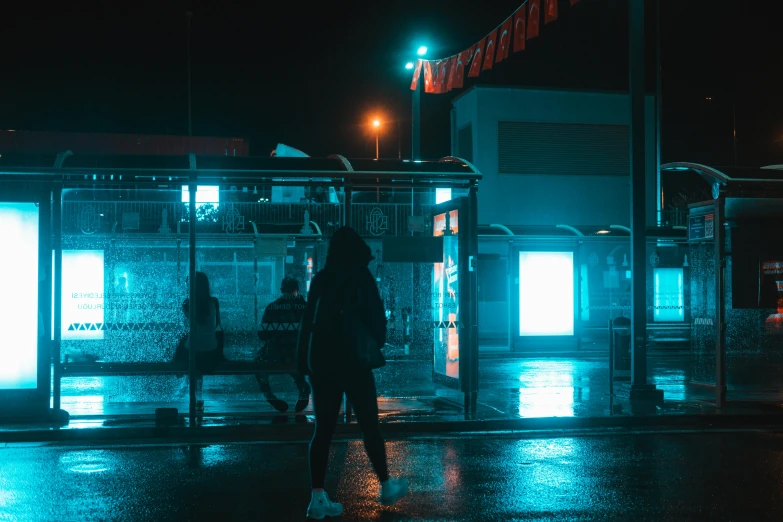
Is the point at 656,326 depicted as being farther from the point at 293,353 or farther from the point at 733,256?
the point at 293,353

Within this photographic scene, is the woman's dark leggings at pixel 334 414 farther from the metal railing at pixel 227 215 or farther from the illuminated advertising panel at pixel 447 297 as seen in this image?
the metal railing at pixel 227 215

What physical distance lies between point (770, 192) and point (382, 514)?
7750 millimetres

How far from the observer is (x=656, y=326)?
766 inches

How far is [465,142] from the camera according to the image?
28.5 m

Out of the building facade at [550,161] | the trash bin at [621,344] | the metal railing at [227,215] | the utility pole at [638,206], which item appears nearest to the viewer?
the metal railing at [227,215]

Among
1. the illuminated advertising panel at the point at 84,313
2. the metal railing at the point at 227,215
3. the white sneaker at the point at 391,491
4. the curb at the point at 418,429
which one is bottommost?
the curb at the point at 418,429

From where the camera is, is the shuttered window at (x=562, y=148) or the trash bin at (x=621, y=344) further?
the shuttered window at (x=562, y=148)

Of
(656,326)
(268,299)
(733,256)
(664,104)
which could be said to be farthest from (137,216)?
(664,104)

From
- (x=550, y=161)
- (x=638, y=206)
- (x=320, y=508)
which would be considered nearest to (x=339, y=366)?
(x=320, y=508)

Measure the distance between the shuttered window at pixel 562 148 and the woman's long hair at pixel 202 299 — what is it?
18487 mm

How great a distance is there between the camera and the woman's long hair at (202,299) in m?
10.3

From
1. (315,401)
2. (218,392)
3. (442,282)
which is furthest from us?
(218,392)

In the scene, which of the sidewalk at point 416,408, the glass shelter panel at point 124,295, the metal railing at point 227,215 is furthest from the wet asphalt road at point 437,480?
the metal railing at point 227,215

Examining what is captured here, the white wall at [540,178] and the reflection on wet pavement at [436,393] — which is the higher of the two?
the white wall at [540,178]
